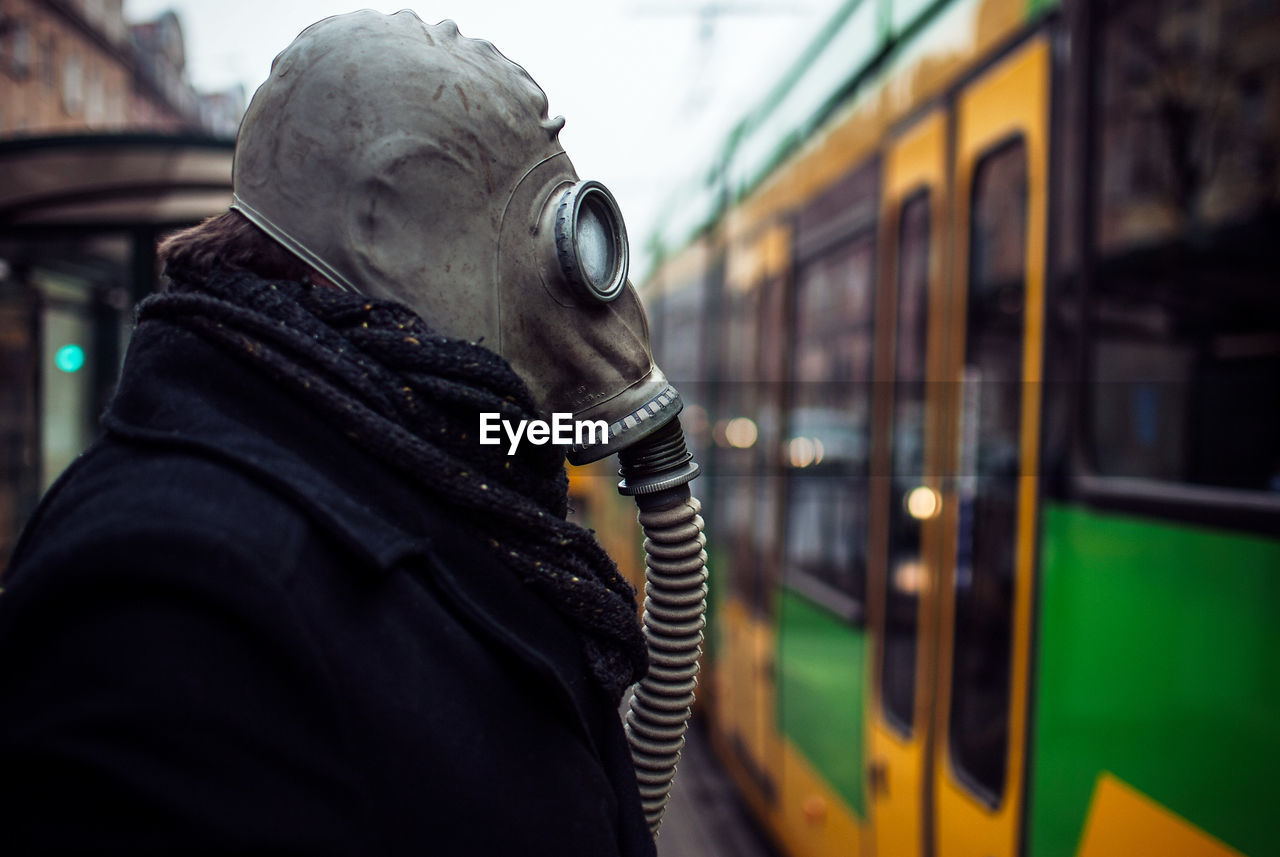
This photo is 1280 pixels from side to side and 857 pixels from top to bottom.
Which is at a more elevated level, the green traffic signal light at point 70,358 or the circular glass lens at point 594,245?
the circular glass lens at point 594,245

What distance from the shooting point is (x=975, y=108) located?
290cm

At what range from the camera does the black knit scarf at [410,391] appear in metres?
0.98

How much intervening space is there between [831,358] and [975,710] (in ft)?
5.94

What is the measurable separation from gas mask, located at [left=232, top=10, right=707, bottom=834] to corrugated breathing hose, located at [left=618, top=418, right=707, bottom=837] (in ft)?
0.47

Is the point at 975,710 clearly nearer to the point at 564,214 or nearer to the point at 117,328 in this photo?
the point at 564,214

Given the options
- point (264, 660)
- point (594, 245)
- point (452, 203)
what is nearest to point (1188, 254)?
point (594, 245)

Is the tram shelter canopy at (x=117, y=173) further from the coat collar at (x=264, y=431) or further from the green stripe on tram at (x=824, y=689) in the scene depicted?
the coat collar at (x=264, y=431)

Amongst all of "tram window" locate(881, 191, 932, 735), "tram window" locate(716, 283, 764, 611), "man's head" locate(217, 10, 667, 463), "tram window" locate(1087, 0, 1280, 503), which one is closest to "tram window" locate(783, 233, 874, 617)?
"tram window" locate(881, 191, 932, 735)

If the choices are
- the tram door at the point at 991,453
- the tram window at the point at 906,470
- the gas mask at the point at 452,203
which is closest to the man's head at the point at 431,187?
the gas mask at the point at 452,203

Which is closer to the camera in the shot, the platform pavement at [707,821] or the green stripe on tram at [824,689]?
the green stripe on tram at [824,689]

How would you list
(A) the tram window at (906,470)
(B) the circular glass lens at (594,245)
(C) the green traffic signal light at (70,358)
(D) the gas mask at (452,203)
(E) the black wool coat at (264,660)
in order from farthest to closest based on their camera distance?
(C) the green traffic signal light at (70,358), (A) the tram window at (906,470), (B) the circular glass lens at (594,245), (D) the gas mask at (452,203), (E) the black wool coat at (264,660)

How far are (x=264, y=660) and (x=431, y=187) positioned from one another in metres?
0.54

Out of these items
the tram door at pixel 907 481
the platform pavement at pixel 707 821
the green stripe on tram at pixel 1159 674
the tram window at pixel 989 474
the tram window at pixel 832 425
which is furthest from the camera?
the platform pavement at pixel 707 821

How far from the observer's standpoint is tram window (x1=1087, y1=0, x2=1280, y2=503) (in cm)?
188
